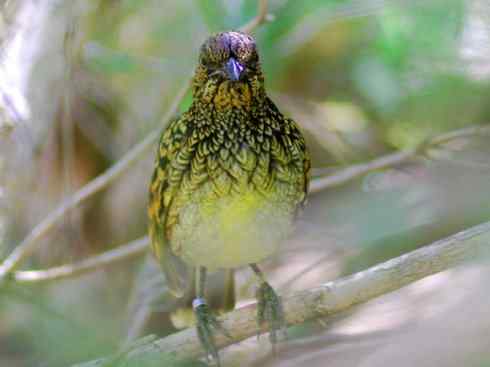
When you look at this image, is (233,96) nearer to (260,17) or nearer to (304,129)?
(260,17)

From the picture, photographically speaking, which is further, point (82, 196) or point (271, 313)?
point (82, 196)

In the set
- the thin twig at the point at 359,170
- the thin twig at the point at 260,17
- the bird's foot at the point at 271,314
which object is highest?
the thin twig at the point at 260,17

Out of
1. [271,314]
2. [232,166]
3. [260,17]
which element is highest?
[260,17]

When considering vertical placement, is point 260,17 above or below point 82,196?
above

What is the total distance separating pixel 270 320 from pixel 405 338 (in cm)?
150

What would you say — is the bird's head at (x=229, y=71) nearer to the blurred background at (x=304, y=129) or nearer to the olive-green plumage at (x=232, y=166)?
the olive-green plumage at (x=232, y=166)

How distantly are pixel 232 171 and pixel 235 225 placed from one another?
0.24 m

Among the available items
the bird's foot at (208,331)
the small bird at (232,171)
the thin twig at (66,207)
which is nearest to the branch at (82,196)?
the thin twig at (66,207)

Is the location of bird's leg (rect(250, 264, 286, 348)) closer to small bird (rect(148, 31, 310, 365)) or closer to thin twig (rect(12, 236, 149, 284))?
small bird (rect(148, 31, 310, 365))

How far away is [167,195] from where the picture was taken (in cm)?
393

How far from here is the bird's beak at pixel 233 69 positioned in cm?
346

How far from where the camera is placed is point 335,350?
3297 millimetres

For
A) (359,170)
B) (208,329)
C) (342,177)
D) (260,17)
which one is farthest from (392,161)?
(208,329)

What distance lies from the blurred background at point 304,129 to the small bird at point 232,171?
0.31 metres
